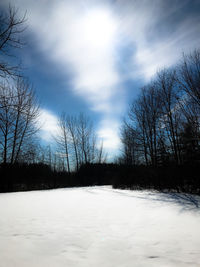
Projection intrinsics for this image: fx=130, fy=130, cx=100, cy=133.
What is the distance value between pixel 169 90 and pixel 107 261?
10.5 metres

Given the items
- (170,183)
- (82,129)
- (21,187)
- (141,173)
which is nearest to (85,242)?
(170,183)

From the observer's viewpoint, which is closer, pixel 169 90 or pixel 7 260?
pixel 7 260

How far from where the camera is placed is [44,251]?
49.1 inches

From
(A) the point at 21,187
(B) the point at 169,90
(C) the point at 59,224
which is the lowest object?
(A) the point at 21,187

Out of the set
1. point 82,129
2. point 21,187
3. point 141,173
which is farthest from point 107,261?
point 82,129

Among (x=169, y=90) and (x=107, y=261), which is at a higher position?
(x=169, y=90)

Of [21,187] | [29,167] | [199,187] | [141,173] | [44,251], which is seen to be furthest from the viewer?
[29,167]

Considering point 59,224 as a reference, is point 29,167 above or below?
above

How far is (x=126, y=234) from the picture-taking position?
1.62 m

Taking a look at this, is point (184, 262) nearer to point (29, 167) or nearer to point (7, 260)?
point (7, 260)

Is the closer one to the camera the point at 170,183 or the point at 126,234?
the point at 126,234

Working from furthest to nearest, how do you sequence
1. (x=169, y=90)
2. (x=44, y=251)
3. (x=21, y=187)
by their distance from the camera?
(x=21, y=187)
(x=169, y=90)
(x=44, y=251)

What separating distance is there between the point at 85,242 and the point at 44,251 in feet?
1.38

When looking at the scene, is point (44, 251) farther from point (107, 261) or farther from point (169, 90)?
point (169, 90)
